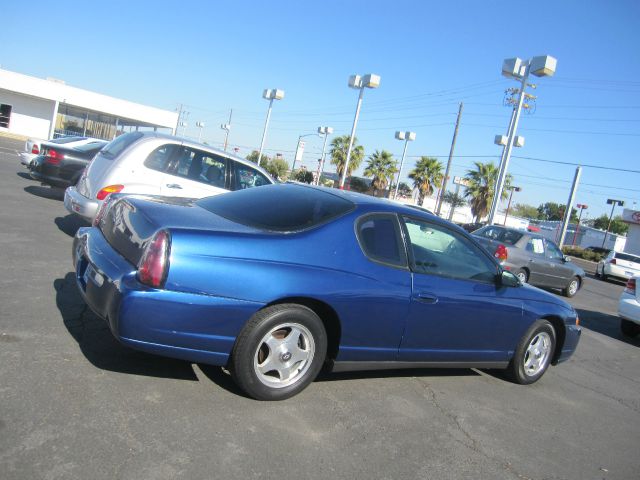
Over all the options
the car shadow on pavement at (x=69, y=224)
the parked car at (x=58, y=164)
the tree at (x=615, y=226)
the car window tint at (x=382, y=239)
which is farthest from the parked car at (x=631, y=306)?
the tree at (x=615, y=226)

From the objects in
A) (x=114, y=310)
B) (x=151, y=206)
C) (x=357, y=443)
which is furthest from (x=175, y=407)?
(x=151, y=206)

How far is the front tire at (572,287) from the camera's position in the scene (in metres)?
13.2

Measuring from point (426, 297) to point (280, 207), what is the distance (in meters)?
1.32

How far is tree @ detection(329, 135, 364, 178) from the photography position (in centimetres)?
5197

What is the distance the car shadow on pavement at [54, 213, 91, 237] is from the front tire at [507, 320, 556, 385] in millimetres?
6116

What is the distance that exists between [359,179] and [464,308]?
54.6 m

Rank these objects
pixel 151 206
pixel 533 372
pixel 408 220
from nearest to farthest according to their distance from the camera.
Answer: pixel 151 206
pixel 408 220
pixel 533 372

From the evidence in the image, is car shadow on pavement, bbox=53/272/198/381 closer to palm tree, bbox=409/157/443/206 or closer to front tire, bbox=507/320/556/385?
front tire, bbox=507/320/556/385

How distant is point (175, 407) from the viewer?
3.13 m

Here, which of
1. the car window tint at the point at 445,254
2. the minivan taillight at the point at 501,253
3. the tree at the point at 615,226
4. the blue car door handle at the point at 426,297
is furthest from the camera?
the tree at the point at 615,226

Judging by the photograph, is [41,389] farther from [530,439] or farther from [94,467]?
[530,439]

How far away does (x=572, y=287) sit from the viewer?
1341 centimetres

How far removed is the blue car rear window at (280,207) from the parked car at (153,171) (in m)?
2.45

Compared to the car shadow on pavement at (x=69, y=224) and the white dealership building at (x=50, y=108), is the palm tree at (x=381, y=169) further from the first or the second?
→ the car shadow on pavement at (x=69, y=224)
